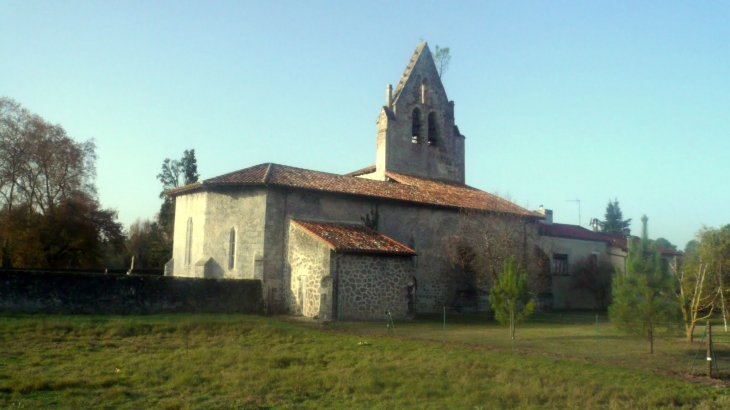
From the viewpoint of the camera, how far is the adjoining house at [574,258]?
39656mm

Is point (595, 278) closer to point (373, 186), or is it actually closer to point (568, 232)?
point (568, 232)

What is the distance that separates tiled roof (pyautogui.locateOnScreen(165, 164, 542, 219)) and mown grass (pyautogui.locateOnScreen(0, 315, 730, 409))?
1031 centimetres

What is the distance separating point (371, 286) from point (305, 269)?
3099 millimetres

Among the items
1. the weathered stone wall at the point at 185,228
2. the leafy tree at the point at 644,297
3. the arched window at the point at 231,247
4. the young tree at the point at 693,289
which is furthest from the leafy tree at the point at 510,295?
the weathered stone wall at the point at 185,228

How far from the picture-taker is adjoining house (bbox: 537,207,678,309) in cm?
3966

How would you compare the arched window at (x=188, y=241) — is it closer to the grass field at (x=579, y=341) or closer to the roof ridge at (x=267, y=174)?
the roof ridge at (x=267, y=174)

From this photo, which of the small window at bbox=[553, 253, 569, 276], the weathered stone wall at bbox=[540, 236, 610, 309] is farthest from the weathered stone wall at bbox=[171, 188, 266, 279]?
the small window at bbox=[553, 253, 569, 276]

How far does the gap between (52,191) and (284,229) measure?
24239 mm

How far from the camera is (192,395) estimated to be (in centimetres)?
1110

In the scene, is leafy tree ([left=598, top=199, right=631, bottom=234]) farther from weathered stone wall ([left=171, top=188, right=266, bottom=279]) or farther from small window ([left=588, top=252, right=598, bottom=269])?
weathered stone wall ([left=171, top=188, right=266, bottom=279])

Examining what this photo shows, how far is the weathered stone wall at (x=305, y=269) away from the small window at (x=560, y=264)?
21358mm

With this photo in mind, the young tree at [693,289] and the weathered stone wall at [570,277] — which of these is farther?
the weathered stone wall at [570,277]

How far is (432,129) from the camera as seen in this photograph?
131 ft

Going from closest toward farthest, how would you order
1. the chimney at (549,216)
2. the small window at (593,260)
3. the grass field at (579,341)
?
the grass field at (579,341), the small window at (593,260), the chimney at (549,216)
